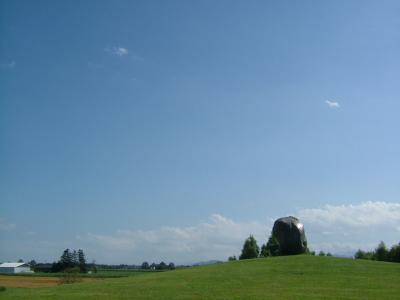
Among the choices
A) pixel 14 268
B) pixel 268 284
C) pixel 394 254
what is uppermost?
pixel 14 268

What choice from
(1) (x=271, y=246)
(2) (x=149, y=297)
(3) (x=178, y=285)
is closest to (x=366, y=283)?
(3) (x=178, y=285)

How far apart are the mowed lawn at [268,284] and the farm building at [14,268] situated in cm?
13494

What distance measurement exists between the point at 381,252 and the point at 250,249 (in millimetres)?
19890

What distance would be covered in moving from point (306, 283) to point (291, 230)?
1809 cm

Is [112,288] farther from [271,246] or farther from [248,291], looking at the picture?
[271,246]

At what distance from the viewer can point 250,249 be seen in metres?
77.2

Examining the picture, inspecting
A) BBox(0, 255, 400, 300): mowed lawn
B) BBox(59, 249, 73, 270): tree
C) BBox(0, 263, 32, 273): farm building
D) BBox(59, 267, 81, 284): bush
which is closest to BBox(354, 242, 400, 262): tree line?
BBox(0, 255, 400, 300): mowed lawn

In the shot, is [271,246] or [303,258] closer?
[303,258]

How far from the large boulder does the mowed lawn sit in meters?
6.75

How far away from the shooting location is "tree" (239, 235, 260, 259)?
76750 mm

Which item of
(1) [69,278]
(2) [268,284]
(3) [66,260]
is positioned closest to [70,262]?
(3) [66,260]

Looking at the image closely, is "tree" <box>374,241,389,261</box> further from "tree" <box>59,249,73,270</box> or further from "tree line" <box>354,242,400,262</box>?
"tree" <box>59,249,73,270</box>

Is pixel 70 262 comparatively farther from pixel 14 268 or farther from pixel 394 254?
pixel 394 254

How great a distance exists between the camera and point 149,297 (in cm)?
2752
